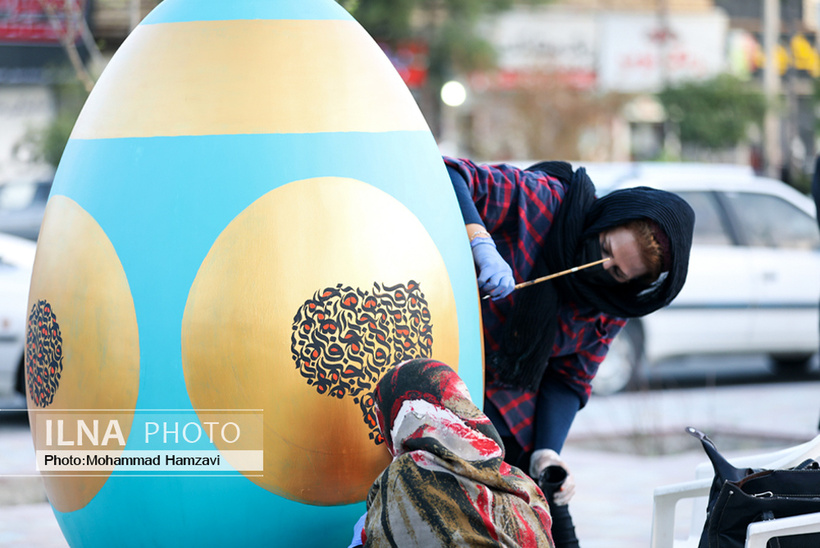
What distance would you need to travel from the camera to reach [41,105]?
19.6 meters

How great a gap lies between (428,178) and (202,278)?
0.63 metres

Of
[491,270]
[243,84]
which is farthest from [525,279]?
[243,84]

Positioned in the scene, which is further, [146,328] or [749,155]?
[749,155]

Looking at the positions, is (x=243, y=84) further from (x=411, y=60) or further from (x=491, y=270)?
(x=411, y=60)

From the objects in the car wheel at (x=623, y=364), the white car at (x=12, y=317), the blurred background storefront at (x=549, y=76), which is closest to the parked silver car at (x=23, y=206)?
the white car at (x=12, y=317)

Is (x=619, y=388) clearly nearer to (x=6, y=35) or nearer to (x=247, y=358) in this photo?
(x=247, y=358)

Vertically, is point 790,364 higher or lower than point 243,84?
lower

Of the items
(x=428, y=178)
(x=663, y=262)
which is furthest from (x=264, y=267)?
(x=663, y=262)

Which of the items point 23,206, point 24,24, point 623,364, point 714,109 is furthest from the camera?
point 714,109

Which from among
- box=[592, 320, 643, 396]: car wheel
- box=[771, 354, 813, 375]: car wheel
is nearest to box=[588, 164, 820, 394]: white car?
box=[592, 320, 643, 396]: car wheel

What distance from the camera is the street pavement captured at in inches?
199

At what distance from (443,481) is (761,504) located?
92 cm

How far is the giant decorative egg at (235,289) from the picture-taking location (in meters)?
2.29

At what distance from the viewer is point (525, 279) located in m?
2.88
